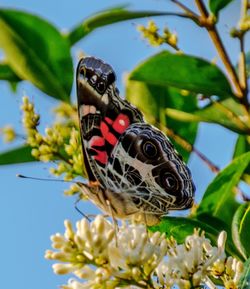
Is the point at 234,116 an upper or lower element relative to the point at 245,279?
upper

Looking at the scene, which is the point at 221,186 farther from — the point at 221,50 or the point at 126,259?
the point at 126,259

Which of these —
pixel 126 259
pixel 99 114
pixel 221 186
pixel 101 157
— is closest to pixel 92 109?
pixel 99 114

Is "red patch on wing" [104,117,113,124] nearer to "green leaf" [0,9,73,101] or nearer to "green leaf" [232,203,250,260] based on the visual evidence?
"green leaf" [0,9,73,101]

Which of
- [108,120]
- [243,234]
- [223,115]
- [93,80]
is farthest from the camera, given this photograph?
[223,115]

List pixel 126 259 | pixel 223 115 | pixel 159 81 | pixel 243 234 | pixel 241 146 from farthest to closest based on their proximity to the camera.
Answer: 1. pixel 241 146
2. pixel 223 115
3. pixel 159 81
4. pixel 243 234
5. pixel 126 259

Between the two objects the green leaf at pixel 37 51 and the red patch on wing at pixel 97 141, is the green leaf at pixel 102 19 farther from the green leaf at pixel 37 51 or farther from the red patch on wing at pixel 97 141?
the red patch on wing at pixel 97 141

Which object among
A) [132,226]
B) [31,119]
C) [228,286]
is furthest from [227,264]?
[31,119]
